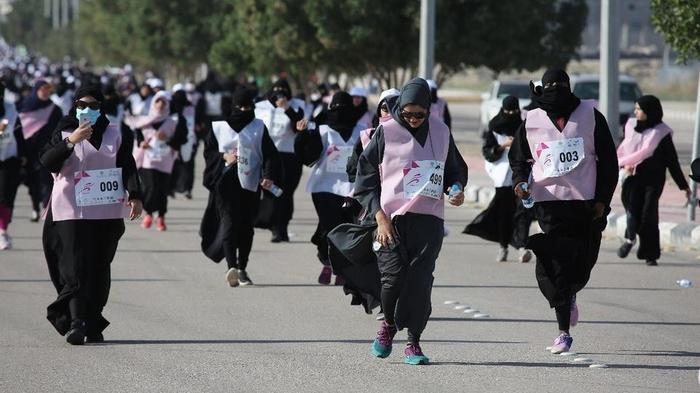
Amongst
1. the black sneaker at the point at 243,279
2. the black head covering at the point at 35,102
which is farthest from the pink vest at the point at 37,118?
the black sneaker at the point at 243,279

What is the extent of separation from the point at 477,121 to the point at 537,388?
132 ft

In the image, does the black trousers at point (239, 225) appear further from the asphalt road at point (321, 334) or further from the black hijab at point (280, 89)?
the black hijab at point (280, 89)

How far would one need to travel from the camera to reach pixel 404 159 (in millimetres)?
9094

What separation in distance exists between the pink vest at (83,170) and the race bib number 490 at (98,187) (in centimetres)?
3

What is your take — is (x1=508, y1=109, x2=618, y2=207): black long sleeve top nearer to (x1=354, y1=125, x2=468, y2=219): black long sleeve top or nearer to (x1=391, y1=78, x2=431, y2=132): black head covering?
(x1=354, y1=125, x2=468, y2=219): black long sleeve top

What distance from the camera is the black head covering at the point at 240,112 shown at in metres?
13.1

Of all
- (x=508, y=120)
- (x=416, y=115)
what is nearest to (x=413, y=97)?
(x=416, y=115)

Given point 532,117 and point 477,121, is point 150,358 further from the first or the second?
point 477,121

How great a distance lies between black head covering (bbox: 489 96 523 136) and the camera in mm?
14297

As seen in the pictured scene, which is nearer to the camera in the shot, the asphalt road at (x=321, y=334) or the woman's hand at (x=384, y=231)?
the asphalt road at (x=321, y=334)

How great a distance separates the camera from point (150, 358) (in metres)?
9.38

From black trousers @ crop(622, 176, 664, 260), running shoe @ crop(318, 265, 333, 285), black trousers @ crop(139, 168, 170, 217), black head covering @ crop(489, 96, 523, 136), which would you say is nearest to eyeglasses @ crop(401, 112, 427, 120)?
running shoe @ crop(318, 265, 333, 285)

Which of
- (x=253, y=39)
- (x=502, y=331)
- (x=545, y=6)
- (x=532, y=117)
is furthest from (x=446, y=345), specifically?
(x=253, y=39)

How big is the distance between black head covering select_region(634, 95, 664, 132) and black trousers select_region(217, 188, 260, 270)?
12.6 ft
